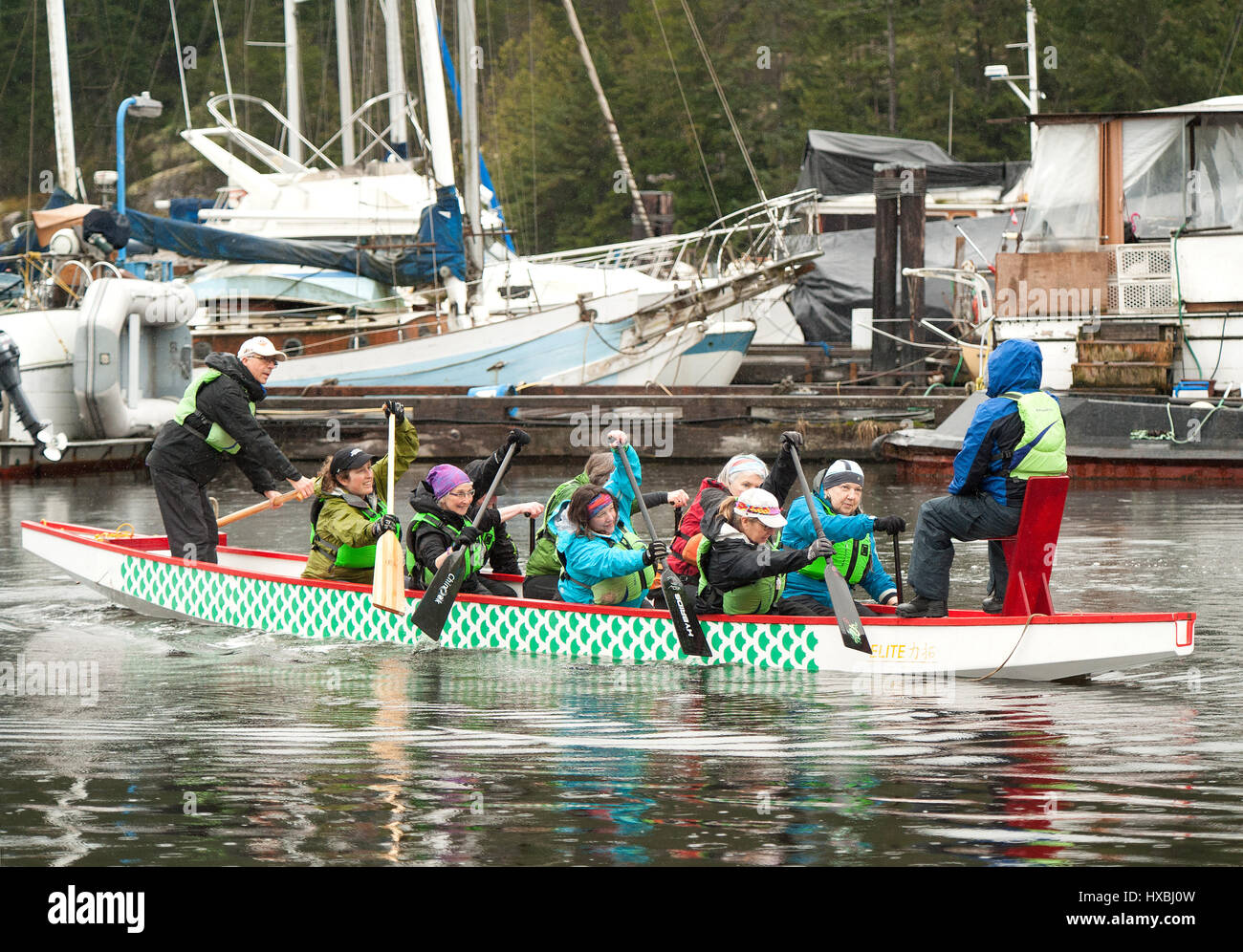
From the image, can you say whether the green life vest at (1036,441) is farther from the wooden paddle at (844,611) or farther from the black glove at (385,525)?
the black glove at (385,525)

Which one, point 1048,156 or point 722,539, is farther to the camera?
point 1048,156

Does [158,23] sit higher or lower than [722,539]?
A: higher

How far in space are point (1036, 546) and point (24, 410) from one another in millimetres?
15492

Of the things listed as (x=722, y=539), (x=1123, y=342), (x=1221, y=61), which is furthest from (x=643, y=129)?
(x=722, y=539)

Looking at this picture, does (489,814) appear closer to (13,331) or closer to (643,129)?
(13,331)

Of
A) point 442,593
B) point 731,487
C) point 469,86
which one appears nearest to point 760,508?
point 731,487

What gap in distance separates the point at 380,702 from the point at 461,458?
45.2ft

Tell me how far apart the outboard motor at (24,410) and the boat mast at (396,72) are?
801 cm

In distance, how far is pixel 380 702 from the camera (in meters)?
8.72

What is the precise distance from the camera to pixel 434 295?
25.5m

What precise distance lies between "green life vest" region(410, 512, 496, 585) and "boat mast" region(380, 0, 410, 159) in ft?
53.0

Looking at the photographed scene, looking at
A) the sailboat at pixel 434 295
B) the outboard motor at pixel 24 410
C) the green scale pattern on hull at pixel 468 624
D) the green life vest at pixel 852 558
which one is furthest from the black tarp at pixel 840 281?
the green life vest at pixel 852 558

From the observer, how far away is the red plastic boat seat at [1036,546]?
8312 millimetres

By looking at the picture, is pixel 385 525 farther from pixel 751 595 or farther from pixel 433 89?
pixel 433 89
